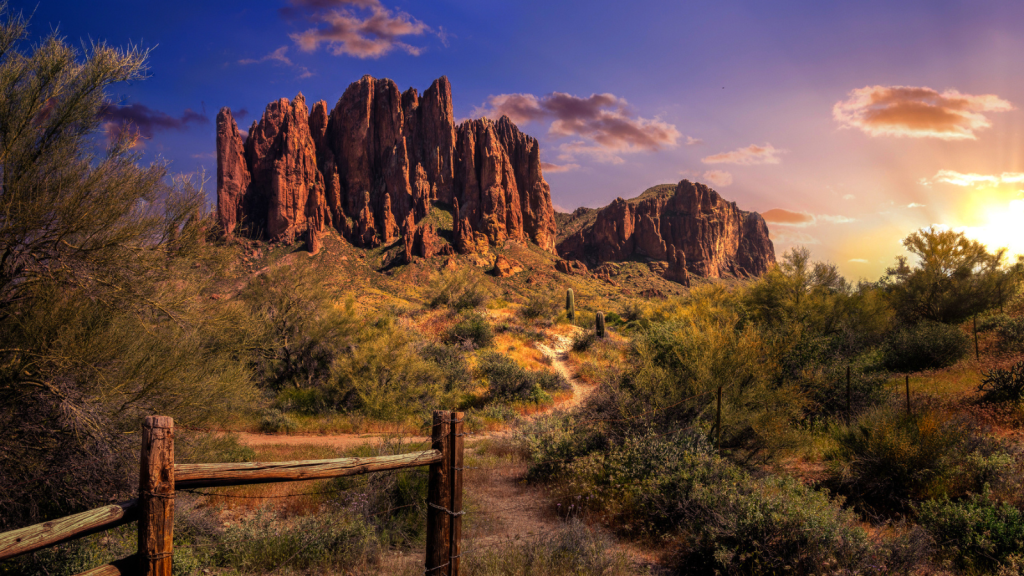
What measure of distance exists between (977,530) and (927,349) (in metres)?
13.4

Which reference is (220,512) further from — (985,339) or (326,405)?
(985,339)

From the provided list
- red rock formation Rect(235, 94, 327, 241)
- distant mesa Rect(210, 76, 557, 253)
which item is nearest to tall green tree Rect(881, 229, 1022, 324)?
distant mesa Rect(210, 76, 557, 253)

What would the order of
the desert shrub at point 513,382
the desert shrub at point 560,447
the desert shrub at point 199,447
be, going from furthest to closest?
the desert shrub at point 513,382, the desert shrub at point 560,447, the desert shrub at point 199,447

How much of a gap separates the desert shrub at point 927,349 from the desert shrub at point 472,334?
16431mm

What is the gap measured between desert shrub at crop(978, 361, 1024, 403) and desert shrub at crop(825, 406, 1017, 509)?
455 centimetres

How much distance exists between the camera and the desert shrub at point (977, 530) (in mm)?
4777

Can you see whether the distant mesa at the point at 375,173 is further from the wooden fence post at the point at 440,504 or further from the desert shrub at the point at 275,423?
the wooden fence post at the point at 440,504

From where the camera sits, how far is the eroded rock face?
5012 inches

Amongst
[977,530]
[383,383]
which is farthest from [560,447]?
[383,383]

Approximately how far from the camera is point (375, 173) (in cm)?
11425

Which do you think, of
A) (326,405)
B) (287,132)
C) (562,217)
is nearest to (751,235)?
(562,217)

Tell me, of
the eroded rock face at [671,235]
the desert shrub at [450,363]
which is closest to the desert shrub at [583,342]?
the desert shrub at [450,363]

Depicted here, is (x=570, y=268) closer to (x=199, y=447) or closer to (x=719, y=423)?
(x=719, y=423)

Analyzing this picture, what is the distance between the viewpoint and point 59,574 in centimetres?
426
